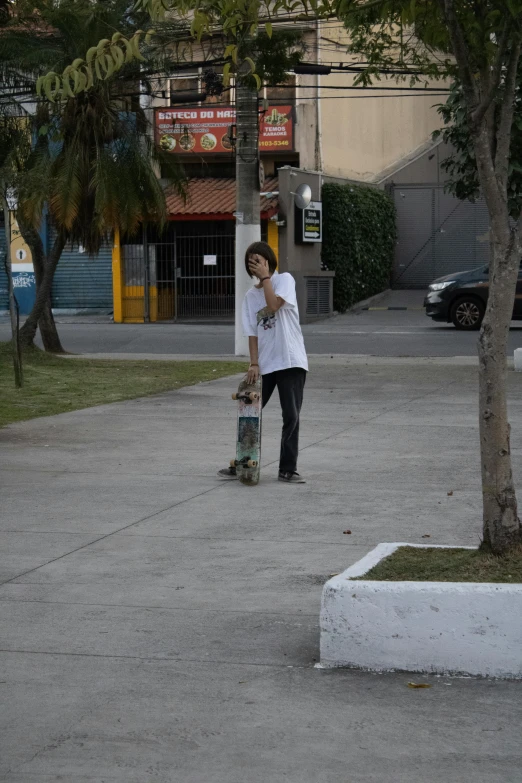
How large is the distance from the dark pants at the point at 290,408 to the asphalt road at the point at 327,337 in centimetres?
1193

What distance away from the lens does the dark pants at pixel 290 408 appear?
28.6 feet

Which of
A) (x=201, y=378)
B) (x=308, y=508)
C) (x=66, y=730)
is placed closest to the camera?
(x=66, y=730)

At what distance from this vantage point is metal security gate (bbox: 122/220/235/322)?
3300cm

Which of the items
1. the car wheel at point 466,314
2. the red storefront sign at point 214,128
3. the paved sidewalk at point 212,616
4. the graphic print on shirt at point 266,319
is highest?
the red storefront sign at point 214,128

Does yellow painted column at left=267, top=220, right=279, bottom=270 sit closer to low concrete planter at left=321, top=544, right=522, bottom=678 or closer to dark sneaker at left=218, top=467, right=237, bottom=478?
dark sneaker at left=218, top=467, right=237, bottom=478

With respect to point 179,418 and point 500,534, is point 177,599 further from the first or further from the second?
point 179,418

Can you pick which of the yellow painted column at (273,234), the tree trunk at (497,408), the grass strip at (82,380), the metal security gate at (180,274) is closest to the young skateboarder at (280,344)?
the tree trunk at (497,408)

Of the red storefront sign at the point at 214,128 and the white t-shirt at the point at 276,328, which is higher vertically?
the red storefront sign at the point at 214,128

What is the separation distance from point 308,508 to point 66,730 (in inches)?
152

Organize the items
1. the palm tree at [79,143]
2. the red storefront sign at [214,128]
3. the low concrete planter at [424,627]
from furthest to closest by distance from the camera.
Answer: the red storefront sign at [214,128]
the palm tree at [79,143]
the low concrete planter at [424,627]

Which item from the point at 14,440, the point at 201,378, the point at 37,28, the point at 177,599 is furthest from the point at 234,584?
the point at 37,28

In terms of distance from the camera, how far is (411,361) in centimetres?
1895

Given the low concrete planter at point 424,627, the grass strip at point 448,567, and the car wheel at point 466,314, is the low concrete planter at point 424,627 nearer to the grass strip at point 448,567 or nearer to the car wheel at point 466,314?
the grass strip at point 448,567

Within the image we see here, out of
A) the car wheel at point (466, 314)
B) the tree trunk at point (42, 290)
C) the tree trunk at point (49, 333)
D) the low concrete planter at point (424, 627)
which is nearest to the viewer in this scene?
the low concrete planter at point (424, 627)
